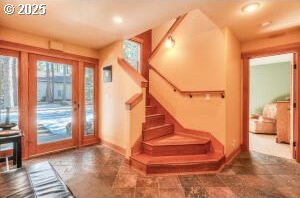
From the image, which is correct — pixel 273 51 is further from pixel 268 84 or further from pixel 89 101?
pixel 89 101

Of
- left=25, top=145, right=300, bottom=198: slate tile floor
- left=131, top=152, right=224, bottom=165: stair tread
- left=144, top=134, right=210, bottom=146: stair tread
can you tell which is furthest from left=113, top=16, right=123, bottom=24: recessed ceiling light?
left=25, top=145, right=300, bottom=198: slate tile floor

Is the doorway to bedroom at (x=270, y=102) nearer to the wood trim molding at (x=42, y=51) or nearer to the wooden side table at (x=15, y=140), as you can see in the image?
the wood trim molding at (x=42, y=51)

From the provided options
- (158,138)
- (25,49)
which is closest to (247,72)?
(158,138)

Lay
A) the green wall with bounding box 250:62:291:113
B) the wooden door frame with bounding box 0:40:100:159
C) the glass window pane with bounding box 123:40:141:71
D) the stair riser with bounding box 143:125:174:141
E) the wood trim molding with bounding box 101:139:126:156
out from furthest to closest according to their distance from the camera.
A: the green wall with bounding box 250:62:291:113, the glass window pane with bounding box 123:40:141:71, the wood trim molding with bounding box 101:139:126:156, the stair riser with bounding box 143:125:174:141, the wooden door frame with bounding box 0:40:100:159

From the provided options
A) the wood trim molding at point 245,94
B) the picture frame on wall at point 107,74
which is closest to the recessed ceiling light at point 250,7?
the wood trim molding at point 245,94

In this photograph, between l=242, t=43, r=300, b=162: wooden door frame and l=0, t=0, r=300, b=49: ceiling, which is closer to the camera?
l=0, t=0, r=300, b=49: ceiling

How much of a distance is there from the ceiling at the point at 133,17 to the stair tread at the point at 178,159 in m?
2.23

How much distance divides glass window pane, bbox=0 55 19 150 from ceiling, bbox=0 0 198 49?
0.63 meters

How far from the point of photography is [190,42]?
3564 mm

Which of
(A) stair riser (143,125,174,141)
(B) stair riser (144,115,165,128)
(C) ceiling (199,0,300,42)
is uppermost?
(C) ceiling (199,0,300,42)

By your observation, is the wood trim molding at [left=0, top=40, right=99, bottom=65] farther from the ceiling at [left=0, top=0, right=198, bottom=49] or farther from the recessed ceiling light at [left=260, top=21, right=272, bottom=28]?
the recessed ceiling light at [left=260, top=21, right=272, bottom=28]

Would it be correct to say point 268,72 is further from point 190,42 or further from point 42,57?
point 42,57

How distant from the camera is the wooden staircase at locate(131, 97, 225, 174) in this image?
2.71 m

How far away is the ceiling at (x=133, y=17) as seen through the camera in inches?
87.7
